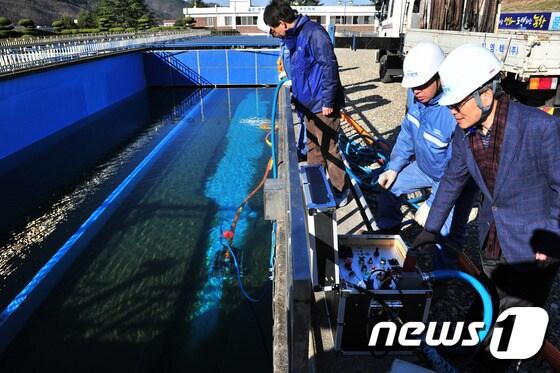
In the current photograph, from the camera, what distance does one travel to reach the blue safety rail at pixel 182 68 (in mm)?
20938

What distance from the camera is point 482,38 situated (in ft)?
Answer: 23.5

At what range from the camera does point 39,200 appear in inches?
375

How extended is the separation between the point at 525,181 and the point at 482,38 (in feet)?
20.9

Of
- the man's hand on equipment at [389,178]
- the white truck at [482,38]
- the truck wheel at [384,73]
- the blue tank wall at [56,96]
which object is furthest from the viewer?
the truck wheel at [384,73]

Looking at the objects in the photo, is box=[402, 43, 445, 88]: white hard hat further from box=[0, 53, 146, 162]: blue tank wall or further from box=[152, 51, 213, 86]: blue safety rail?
box=[152, 51, 213, 86]: blue safety rail

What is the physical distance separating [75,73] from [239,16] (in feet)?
154

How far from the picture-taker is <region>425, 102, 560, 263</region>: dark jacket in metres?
1.85

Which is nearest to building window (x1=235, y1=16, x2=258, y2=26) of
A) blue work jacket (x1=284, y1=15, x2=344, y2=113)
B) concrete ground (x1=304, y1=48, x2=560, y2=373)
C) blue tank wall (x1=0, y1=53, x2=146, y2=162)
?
blue tank wall (x1=0, y1=53, x2=146, y2=162)

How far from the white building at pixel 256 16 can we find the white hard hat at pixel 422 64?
165ft

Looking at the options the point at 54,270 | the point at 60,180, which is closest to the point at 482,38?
the point at 54,270

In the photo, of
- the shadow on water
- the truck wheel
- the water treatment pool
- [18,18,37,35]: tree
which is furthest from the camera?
[18,18,37,35]: tree

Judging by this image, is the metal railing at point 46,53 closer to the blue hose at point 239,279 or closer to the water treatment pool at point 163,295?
the water treatment pool at point 163,295

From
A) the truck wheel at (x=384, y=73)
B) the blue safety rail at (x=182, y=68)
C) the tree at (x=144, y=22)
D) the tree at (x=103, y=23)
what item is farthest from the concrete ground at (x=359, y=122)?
the tree at (x=144, y=22)

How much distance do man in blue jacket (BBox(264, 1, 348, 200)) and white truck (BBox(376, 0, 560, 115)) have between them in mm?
3787
